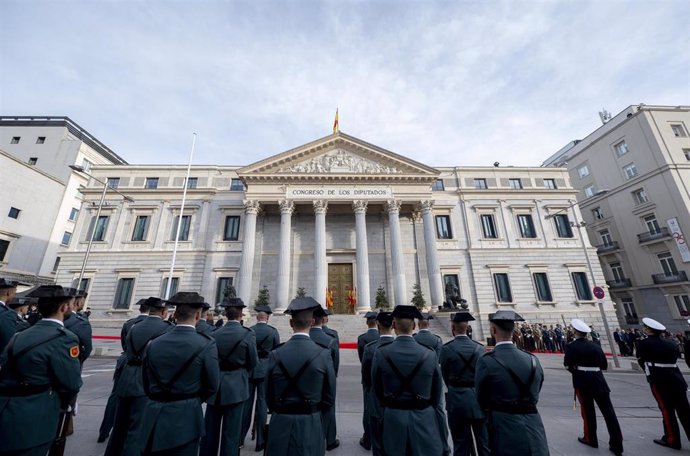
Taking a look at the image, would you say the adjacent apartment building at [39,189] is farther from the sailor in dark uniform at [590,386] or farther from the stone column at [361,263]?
the sailor in dark uniform at [590,386]

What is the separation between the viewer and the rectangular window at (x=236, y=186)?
92.0ft

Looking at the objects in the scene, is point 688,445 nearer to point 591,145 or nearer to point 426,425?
point 426,425

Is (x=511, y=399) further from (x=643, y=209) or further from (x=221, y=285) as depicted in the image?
(x=643, y=209)

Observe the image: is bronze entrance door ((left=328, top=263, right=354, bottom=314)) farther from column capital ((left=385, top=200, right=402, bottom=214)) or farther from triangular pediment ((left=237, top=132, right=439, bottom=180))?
triangular pediment ((left=237, top=132, right=439, bottom=180))

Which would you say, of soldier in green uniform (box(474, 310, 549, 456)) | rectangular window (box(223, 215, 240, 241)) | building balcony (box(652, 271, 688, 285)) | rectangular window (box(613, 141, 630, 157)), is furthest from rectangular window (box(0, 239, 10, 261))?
rectangular window (box(613, 141, 630, 157))

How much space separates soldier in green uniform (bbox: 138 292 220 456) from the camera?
2.97 metres

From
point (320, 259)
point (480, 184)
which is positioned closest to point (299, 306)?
point (320, 259)

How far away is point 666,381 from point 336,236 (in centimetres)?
2254

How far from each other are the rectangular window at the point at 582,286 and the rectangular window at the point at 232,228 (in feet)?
97.9

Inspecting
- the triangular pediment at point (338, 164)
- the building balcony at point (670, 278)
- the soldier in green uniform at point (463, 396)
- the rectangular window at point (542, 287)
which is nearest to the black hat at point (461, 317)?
the soldier in green uniform at point (463, 396)

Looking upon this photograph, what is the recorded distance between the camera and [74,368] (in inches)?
127

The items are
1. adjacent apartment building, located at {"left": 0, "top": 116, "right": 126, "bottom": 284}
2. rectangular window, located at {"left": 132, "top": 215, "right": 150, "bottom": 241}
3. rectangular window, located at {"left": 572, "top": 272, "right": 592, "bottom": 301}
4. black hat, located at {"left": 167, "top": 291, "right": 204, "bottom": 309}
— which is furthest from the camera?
adjacent apartment building, located at {"left": 0, "top": 116, "right": 126, "bottom": 284}

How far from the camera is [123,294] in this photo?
24281 mm

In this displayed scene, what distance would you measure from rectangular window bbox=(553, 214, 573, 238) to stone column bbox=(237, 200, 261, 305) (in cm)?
2740
